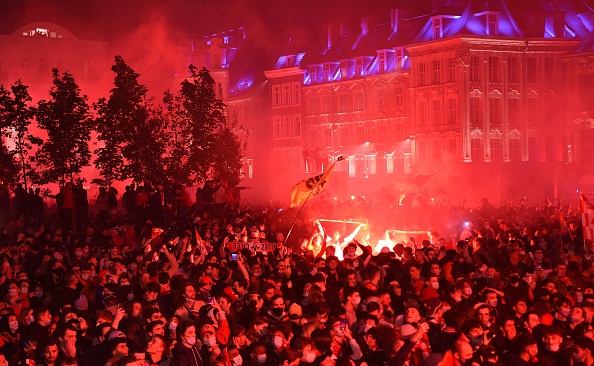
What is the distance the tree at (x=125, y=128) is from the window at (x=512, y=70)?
29.9 m

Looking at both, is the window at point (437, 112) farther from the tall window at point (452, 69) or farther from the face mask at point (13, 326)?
the face mask at point (13, 326)

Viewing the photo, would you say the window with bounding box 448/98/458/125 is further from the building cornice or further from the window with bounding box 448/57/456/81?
the building cornice

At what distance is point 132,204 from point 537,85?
37101 mm

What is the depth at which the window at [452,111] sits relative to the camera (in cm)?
6120

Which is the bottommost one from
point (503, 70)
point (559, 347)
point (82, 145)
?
point (559, 347)

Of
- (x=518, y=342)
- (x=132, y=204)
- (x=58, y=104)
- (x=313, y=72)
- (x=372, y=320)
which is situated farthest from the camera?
(x=313, y=72)

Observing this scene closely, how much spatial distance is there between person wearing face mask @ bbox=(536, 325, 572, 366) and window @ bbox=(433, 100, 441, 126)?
170 ft

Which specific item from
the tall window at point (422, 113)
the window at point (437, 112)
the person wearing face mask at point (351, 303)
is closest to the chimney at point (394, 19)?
the tall window at point (422, 113)

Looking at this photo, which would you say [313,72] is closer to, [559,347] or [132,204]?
[132,204]

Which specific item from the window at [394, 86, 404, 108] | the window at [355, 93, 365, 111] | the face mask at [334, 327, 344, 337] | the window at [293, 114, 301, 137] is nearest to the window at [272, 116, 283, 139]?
the window at [293, 114, 301, 137]

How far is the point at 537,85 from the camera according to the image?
61969mm

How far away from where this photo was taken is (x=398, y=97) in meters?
66.2

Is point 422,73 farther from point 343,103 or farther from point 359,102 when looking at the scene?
point 343,103

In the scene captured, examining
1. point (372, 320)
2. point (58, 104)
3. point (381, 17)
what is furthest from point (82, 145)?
point (381, 17)
